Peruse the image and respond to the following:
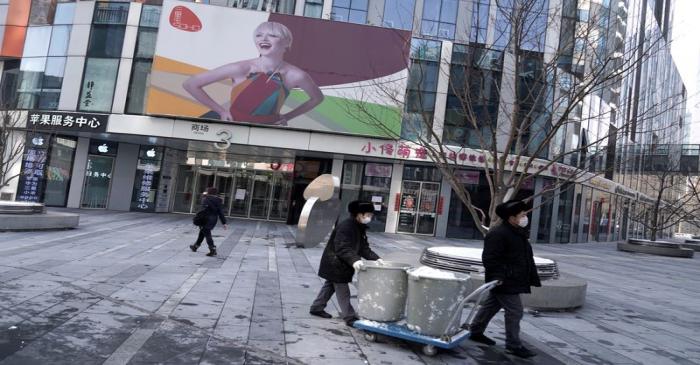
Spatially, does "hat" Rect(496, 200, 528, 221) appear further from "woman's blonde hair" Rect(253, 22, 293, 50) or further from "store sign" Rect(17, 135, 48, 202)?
"store sign" Rect(17, 135, 48, 202)

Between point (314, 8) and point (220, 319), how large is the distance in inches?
913

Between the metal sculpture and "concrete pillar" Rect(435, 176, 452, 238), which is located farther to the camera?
"concrete pillar" Rect(435, 176, 452, 238)

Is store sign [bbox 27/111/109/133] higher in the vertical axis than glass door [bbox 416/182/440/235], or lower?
higher

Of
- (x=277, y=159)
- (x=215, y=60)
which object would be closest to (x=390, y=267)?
(x=215, y=60)

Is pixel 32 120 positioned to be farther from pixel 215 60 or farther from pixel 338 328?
pixel 338 328

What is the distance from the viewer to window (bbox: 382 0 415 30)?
85.2ft

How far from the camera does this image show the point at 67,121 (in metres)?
23.8

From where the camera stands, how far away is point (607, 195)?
118ft

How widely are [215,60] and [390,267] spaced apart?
20.0 m

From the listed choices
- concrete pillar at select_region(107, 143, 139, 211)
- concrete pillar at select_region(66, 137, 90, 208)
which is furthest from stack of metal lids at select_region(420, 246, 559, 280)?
concrete pillar at select_region(66, 137, 90, 208)

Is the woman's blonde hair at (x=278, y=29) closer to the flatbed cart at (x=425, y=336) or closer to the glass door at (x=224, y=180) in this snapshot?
the glass door at (x=224, y=180)

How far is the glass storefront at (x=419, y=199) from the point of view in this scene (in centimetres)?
2533

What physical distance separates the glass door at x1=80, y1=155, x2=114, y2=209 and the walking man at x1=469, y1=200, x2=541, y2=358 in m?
24.6

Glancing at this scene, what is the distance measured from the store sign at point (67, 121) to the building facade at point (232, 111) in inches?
2.5
